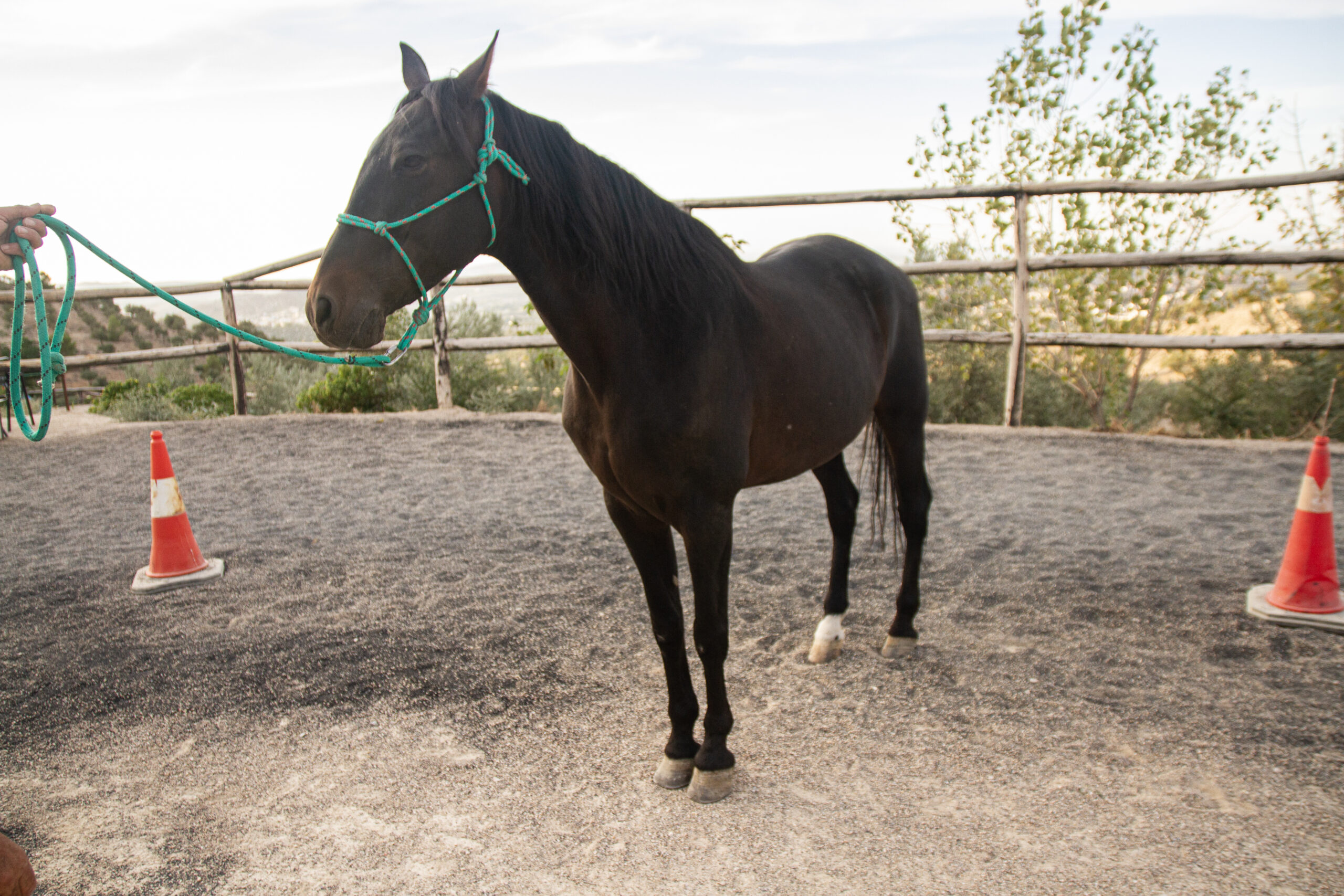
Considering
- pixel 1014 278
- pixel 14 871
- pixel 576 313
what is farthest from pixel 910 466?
pixel 1014 278

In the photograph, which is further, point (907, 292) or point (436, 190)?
point (907, 292)

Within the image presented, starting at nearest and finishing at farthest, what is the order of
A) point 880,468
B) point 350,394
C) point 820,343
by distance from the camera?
point 820,343
point 880,468
point 350,394

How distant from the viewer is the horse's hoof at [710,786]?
2.13m

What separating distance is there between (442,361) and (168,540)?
4866mm

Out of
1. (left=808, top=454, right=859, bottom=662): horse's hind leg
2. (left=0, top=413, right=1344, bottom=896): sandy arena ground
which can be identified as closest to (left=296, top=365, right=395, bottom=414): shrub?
(left=0, top=413, right=1344, bottom=896): sandy arena ground

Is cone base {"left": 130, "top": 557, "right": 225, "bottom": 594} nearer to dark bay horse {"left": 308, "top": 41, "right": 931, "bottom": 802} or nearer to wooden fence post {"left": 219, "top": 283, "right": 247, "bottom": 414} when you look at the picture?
dark bay horse {"left": 308, "top": 41, "right": 931, "bottom": 802}

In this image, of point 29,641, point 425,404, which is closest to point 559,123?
point 29,641

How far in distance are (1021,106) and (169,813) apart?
7864 millimetres

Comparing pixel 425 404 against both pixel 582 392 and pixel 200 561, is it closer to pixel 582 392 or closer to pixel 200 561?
pixel 200 561

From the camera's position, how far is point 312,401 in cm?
920

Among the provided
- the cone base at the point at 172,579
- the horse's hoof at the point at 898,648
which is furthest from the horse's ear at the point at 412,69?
the cone base at the point at 172,579

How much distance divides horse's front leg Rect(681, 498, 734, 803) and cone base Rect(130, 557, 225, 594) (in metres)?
2.89

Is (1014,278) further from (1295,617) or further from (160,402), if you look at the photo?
(160,402)

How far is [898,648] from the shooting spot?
117 inches
